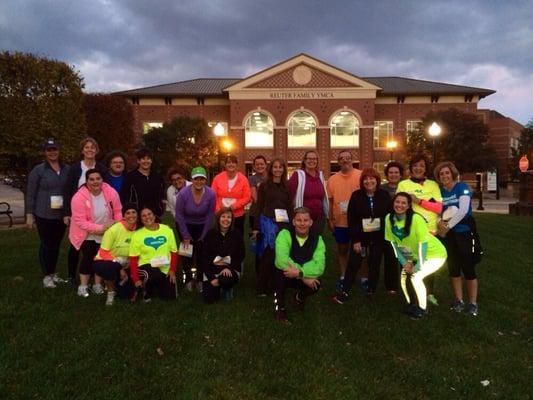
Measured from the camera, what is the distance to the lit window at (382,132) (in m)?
39.1

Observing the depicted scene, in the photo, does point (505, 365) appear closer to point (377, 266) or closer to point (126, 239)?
point (377, 266)

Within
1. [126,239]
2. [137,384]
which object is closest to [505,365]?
[137,384]

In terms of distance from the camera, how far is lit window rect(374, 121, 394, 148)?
3912cm

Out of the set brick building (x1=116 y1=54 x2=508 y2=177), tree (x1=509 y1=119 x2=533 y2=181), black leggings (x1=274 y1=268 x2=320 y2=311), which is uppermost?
brick building (x1=116 y1=54 x2=508 y2=177)

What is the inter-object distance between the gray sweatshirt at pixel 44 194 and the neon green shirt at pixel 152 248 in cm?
134

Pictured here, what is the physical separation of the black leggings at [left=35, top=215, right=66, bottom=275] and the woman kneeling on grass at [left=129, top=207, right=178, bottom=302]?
1407 mm

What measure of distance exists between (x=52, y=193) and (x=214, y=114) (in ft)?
112

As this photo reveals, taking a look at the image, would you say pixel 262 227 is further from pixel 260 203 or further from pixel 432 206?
pixel 432 206

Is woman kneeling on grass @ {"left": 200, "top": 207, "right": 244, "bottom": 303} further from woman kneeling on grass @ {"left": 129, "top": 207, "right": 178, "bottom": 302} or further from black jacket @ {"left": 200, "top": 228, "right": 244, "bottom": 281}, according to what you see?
woman kneeling on grass @ {"left": 129, "top": 207, "right": 178, "bottom": 302}

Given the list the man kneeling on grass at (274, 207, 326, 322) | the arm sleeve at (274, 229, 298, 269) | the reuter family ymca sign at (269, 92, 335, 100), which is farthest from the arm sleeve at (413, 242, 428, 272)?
the reuter family ymca sign at (269, 92, 335, 100)

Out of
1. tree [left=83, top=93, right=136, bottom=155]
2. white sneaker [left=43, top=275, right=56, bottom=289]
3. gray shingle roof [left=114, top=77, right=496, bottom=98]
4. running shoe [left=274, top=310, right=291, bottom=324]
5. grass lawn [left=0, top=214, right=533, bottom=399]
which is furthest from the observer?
gray shingle roof [left=114, top=77, right=496, bottom=98]

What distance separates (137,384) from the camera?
3.27 m

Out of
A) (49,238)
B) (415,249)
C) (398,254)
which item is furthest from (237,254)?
(49,238)

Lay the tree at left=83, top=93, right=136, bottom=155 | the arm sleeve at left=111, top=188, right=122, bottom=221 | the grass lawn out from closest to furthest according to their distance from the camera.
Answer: the grass lawn → the arm sleeve at left=111, top=188, right=122, bottom=221 → the tree at left=83, top=93, right=136, bottom=155
